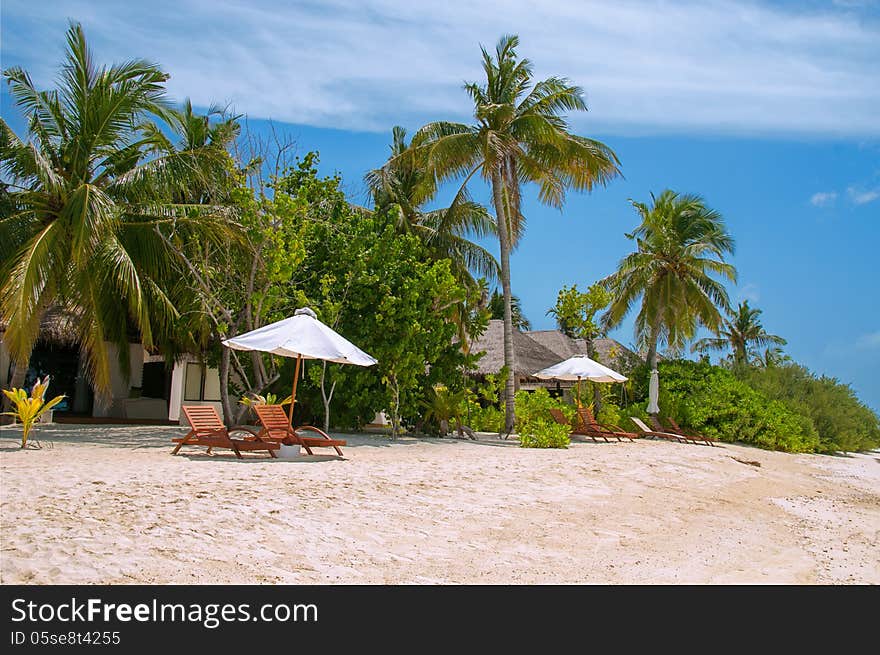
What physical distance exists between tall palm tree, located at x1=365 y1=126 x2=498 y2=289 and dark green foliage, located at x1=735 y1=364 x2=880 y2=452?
369 inches

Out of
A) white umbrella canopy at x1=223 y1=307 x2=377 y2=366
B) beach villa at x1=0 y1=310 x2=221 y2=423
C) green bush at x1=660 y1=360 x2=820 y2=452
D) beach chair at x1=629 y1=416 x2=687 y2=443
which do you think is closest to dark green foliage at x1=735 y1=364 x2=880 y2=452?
green bush at x1=660 y1=360 x2=820 y2=452

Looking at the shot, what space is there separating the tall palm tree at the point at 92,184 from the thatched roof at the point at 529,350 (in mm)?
10974

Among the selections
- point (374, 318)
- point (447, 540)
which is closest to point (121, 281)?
point (374, 318)

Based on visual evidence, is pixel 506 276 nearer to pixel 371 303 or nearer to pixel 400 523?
pixel 371 303

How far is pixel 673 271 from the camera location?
72.9ft

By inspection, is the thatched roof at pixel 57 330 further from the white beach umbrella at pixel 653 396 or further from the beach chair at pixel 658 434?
the white beach umbrella at pixel 653 396

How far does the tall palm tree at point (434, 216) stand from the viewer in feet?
59.6

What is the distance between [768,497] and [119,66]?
1296 cm

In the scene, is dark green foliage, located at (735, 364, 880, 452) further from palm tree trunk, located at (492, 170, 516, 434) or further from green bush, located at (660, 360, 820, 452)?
palm tree trunk, located at (492, 170, 516, 434)

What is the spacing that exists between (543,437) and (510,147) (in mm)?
7155

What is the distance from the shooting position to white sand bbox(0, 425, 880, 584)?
4.89 metres
